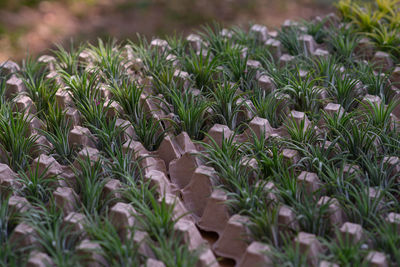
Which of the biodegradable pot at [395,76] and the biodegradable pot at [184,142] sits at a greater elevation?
the biodegradable pot at [395,76]

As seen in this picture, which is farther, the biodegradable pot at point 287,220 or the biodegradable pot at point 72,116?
the biodegradable pot at point 72,116

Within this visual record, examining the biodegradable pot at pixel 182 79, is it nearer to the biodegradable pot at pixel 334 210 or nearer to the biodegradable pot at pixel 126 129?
the biodegradable pot at pixel 126 129

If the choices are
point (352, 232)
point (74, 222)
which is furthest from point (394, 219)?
point (74, 222)

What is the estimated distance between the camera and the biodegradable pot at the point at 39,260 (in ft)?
3.25

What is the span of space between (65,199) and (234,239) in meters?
0.37

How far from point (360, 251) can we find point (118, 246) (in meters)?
0.45

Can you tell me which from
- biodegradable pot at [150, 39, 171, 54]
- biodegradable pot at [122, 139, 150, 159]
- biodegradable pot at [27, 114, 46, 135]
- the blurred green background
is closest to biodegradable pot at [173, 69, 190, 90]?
biodegradable pot at [150, 39, 171, 54]

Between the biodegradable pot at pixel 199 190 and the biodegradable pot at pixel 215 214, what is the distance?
0.03 meters

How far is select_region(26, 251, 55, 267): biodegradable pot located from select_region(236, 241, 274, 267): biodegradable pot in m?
0.37

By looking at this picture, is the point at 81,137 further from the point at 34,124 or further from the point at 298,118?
the point at 298,118

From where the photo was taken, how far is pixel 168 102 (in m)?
1.49

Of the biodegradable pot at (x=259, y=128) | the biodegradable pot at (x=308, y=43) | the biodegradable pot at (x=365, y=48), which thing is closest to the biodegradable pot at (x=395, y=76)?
the biodegradable pot at (x=365, y=48)

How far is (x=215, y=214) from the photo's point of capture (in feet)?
3.84

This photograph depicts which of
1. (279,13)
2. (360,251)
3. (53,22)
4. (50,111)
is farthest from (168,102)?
(279,13)
